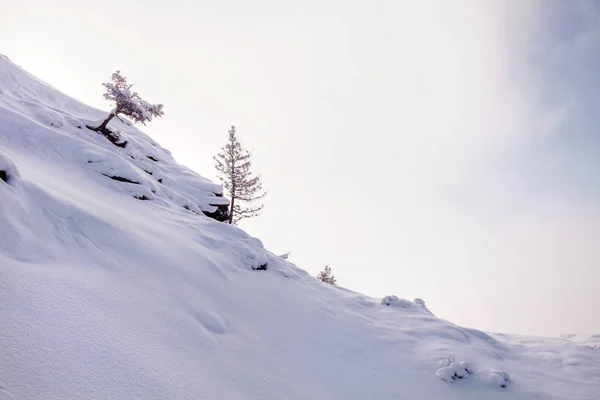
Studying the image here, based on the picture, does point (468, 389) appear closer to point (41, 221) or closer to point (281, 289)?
point (281, 289)

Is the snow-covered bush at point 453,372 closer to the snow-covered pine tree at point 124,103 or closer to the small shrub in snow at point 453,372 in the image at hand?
the small shrub in snow at point 453,372

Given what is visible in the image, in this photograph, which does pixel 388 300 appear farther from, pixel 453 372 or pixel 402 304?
pixel 453 372

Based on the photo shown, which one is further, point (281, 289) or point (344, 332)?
point (281, 289)

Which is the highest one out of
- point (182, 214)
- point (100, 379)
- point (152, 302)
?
point (182, 214)

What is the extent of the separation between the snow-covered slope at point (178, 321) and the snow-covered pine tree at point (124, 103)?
3.16 metres

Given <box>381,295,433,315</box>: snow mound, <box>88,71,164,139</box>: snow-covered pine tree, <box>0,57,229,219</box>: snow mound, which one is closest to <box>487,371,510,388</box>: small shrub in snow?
<box>381,295,433,315</box>: snow mound

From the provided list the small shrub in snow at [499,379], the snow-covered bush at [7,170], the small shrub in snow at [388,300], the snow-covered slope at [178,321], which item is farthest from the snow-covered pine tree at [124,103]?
the small shrub in snow at [499,379]

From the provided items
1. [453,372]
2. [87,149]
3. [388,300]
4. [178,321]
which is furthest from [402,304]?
[87,149]

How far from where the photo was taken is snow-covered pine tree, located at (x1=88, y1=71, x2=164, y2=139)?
48.0 ft

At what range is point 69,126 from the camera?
44.2 feet

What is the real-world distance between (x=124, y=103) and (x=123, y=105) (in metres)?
0.16

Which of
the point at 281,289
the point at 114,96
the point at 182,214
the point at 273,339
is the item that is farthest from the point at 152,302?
the point at 114,96

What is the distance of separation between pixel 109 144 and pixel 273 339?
13148 mm

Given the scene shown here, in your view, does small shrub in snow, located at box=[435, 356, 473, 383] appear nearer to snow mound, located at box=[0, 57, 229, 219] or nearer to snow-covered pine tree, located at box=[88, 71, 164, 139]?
snow mound, located at box=[0, 57, 229, 219]
